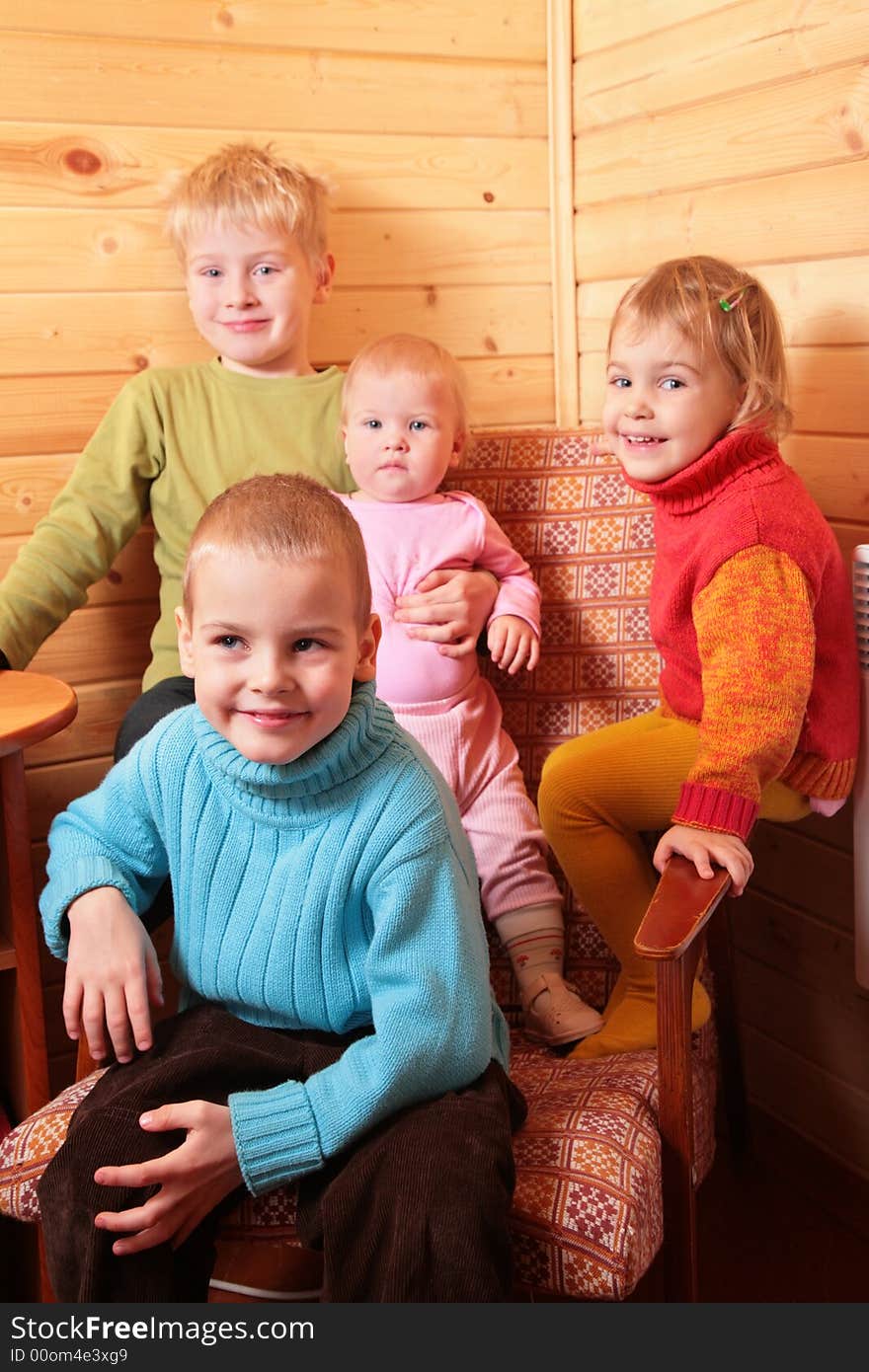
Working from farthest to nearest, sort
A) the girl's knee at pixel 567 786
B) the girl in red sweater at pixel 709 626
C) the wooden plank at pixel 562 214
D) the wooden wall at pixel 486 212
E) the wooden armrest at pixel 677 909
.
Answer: the wooden plank at pixel 562 214 < the wooden wall at pixel 486 212 < the girl's knee at pixel 567 786 < the girl in red sweater at pixel 709 626 < the wooden armrest at pixel 677 909

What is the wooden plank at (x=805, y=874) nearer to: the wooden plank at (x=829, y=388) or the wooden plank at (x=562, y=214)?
the wooden plank at (x=829, y=388)

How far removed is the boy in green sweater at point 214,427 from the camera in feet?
5.75

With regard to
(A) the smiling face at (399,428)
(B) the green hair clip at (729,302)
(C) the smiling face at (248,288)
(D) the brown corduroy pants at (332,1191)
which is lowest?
(D) the brown corduroy pants at (332,1191)

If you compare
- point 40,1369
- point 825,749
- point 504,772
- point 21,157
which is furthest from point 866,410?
point 40,1369

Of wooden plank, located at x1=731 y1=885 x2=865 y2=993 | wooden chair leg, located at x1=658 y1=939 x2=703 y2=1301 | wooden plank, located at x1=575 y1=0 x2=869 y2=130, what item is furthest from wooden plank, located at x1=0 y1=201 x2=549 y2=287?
wooden chair leg, located at x1=658 y1=939 x2=703 y2=1301

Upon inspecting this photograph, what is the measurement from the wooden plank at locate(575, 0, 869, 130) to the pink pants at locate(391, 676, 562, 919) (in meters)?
0.89

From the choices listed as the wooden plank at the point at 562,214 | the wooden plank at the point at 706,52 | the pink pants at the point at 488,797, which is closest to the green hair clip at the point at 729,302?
the wooden plank at the point at 706,52

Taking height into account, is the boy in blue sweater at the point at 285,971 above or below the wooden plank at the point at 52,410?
below

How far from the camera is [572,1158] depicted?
4.04ft

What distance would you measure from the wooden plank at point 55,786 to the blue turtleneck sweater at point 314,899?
2.35 ft

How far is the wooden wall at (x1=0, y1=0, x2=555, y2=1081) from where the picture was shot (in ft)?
6.13

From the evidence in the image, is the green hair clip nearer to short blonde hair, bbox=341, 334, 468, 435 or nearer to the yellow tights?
short blonde hair, bbox=341, 334, 468, 435

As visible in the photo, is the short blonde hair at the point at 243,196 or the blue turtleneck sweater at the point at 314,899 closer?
the blue turtleneck sweater at the point at 314,899

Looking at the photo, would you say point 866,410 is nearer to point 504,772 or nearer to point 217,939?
point 504,772
